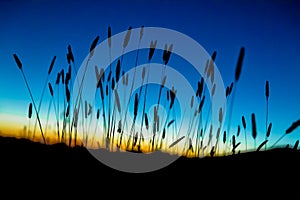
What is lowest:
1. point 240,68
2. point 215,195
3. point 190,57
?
point 215,195

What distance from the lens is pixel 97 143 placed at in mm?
1694

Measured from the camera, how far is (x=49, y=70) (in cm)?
168

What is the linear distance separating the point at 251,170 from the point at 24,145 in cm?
119

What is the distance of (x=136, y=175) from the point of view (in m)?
1.30

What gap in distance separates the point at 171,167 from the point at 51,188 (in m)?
0.64

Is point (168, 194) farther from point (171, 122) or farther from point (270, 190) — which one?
point (171, 122)

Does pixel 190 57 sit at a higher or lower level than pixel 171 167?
higher

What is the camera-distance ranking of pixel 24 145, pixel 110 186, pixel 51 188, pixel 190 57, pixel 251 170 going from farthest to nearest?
pixel 190 57 → pixel 24 145 → pixel 251 170 → pixel 110 186 → pixel 51 188

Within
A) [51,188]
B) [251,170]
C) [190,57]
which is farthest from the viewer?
[190,57]

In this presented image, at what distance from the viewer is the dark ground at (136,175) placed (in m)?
1.16

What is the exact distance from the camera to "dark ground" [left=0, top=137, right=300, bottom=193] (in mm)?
1159

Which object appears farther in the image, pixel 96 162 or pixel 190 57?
pixel 190 57

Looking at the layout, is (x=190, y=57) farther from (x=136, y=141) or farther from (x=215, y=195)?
(x=215, y=195)

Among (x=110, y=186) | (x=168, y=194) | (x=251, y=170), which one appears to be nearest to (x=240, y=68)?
(x=251, y=170)
